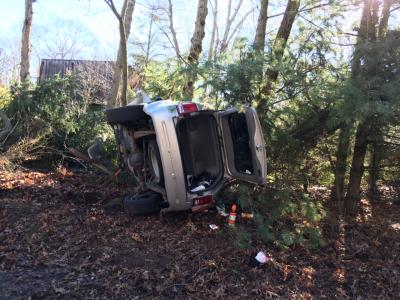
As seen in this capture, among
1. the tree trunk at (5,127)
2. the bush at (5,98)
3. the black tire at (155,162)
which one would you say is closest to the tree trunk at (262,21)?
the black tire at (155,162)

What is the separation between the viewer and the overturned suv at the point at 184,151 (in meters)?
5.91

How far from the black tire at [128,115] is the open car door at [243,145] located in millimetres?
1135

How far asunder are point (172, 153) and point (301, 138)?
7.13ft

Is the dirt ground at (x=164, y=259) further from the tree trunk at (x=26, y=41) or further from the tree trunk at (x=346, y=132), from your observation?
the tree trunk at (x=26, y=41)

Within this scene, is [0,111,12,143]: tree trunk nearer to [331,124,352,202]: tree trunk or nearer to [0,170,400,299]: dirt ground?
[0,170,400,299]: dirt ground

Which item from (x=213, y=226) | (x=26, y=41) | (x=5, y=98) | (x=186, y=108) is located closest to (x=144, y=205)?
(x=213, y=226)

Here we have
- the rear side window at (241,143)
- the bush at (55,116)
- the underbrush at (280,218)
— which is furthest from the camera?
the bush at (55,116)

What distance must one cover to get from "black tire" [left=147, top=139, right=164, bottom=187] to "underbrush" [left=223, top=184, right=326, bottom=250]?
1110mm

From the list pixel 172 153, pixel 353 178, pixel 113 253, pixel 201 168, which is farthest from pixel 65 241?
pixel 353 178

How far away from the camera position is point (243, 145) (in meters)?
6.36

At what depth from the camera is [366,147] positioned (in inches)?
278

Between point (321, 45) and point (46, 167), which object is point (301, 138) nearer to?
point (321, 45)

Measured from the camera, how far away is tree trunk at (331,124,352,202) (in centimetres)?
650

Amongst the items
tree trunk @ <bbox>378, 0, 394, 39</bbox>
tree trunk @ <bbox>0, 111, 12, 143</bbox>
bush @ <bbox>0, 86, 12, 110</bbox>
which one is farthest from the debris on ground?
bush @ <bbox>0, 86, 12, 110</bbox>
